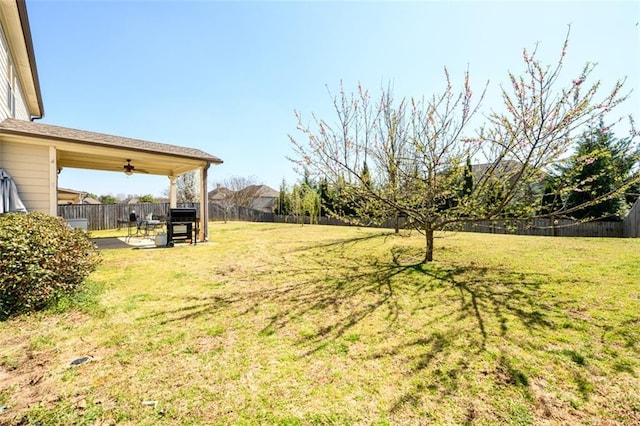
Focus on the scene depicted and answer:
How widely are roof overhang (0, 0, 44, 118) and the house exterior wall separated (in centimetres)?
20

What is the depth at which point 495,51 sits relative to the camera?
5.62 m

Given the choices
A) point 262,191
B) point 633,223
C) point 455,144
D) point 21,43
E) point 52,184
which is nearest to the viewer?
point 455,144

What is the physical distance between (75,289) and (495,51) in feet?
28.0

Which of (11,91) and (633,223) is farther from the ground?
(11,91)

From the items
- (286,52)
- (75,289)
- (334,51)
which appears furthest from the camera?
(286,52)

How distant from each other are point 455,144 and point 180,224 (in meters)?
8.08

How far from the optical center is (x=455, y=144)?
529cm

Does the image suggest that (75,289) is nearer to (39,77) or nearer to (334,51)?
(334,51)

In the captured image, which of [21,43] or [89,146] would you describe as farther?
[89,146]

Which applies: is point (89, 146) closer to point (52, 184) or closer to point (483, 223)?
point (52, 184)

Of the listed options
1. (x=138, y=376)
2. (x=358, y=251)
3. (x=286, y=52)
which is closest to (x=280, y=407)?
(x=138, y=376)

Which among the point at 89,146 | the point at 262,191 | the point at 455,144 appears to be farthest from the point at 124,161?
the point at 262,191

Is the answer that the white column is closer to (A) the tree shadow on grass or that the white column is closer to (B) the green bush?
(B) the green bush

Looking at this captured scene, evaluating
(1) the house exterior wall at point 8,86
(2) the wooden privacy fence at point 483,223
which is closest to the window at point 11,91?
(1) the house exterior wall at point 8,86
